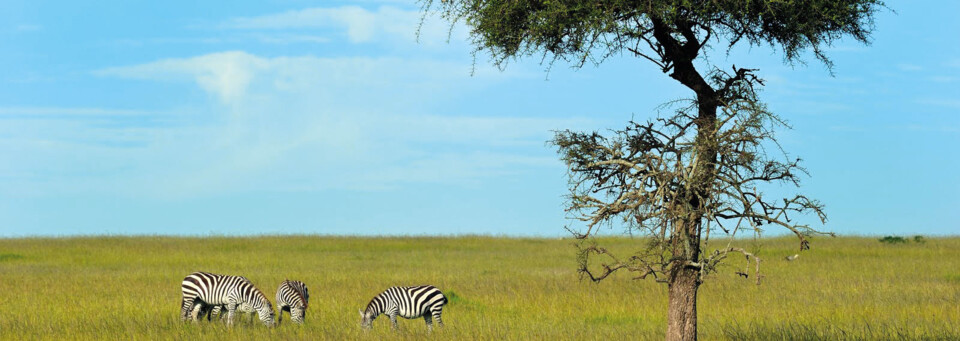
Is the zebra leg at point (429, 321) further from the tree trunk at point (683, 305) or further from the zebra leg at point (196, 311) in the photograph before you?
the tree trunk at point (683, 305)

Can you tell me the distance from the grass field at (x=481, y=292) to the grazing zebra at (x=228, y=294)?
37cm

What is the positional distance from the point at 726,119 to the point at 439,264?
22.4m

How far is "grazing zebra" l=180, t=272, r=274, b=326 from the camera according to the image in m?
15.5

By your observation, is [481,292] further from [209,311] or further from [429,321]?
[209,311]

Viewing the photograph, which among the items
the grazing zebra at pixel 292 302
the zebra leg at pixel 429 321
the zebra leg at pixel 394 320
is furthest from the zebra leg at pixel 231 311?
the zebra leg at pixel 429 321

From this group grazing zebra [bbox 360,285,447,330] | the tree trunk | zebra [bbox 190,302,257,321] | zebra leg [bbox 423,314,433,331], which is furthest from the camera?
zebra [bbox 190,302,257,321]

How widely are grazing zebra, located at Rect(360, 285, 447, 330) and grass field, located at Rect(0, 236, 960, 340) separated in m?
0.34

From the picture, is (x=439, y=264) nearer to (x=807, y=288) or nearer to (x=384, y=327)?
(x=807, y=288)

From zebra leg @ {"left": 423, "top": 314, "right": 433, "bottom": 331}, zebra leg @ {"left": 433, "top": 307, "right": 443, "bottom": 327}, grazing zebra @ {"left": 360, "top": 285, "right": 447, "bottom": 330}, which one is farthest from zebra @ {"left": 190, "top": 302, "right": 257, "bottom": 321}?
zebra leg @ {"left": 433, "top": 307, "right": 443, "bottom": 327}

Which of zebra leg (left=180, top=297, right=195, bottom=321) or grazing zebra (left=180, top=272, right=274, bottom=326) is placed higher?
grazing zebra (left=180, top=272, right=274, bottom=326)

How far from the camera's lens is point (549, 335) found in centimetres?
1471

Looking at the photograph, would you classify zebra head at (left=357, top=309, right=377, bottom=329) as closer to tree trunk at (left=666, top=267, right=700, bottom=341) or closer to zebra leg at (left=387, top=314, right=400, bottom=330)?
zebra leg at (left=387, top=314, right=400, bottom=330)

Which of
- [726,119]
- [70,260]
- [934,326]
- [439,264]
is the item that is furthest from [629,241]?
[726,119]

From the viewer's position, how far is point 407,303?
14.5 metres
